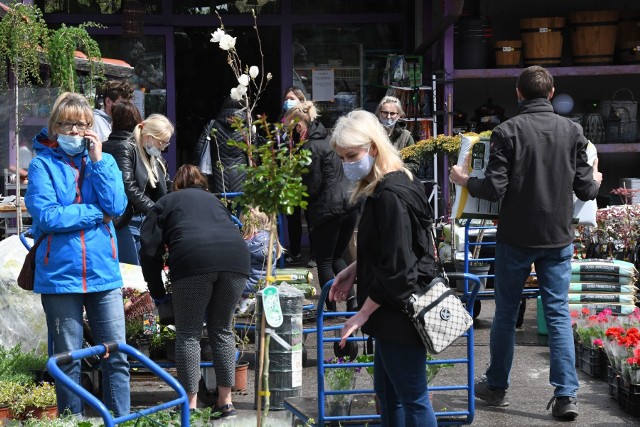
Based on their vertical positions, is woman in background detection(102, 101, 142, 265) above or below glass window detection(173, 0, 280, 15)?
below

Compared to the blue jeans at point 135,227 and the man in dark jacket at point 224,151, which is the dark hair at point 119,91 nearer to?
the blue jeans at point 135,227

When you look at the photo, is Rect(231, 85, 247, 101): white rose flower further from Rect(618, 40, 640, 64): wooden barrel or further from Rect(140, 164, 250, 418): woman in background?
Rect(618, 40, 640, 64): wooden barrel

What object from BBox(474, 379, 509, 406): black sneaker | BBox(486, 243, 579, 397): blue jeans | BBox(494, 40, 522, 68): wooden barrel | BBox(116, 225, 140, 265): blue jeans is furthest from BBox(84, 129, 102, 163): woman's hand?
BBox(494, 40, 522, 68): wooden barrel

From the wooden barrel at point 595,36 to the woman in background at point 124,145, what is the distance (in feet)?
22.1

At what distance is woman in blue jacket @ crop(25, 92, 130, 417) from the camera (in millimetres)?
5496

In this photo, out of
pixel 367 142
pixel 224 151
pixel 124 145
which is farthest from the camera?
pixel 224 151

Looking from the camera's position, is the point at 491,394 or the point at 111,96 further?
the point at 111,96

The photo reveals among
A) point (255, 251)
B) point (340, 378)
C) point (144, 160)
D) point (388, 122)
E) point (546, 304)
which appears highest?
point (388, 122)

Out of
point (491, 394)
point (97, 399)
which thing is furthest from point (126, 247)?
point (97, 399)

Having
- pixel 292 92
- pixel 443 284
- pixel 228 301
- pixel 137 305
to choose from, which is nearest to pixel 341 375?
pixel 228 301

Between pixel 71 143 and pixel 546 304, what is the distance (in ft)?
9.82

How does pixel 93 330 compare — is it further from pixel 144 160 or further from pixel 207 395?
pixel 144 160

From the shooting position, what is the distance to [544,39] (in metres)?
12.4

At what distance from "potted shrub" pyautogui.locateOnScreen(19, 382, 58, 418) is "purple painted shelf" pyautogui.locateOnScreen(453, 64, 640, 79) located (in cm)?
715
